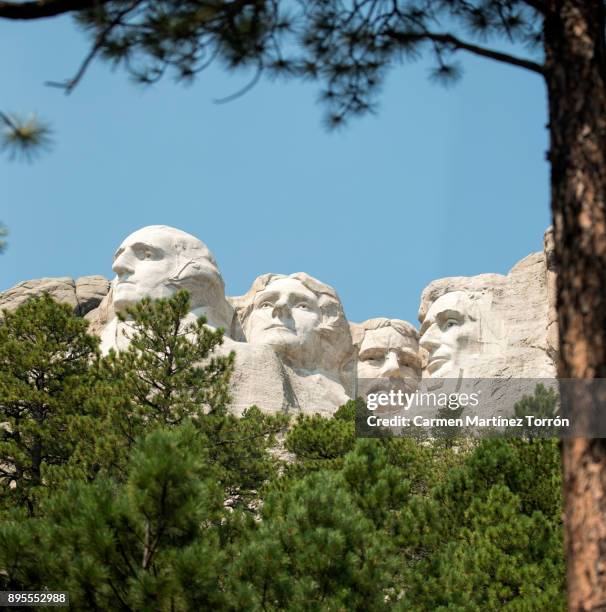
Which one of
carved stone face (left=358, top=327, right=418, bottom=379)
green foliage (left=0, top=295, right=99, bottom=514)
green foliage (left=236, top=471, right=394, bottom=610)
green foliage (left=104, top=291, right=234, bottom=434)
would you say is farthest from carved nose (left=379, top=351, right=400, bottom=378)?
green foliage (left=236, top=471, right=394, bottom=610)

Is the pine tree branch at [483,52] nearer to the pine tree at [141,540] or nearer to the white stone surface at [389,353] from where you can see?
the pine tree at [141,540]

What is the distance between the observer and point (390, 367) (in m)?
27.3

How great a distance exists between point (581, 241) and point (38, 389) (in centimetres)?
1158

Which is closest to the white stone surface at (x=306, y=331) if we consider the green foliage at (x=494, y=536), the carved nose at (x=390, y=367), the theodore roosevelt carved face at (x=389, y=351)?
the carved nose at (x=390, y=367)

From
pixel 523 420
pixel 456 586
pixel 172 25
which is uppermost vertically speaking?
pixel 172 25

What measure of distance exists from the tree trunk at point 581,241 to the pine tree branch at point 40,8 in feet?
7.91

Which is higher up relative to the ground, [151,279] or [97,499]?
[151,279]

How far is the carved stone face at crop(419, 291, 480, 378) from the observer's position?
24.9m

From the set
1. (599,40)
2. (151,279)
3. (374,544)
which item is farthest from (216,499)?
(151,279)

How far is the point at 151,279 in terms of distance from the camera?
909 inches

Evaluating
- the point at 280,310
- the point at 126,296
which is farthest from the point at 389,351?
the point at 126,296

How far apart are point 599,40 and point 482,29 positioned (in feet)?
5.07

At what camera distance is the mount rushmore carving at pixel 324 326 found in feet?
74.9

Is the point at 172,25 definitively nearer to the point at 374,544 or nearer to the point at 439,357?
the point at 374,544
